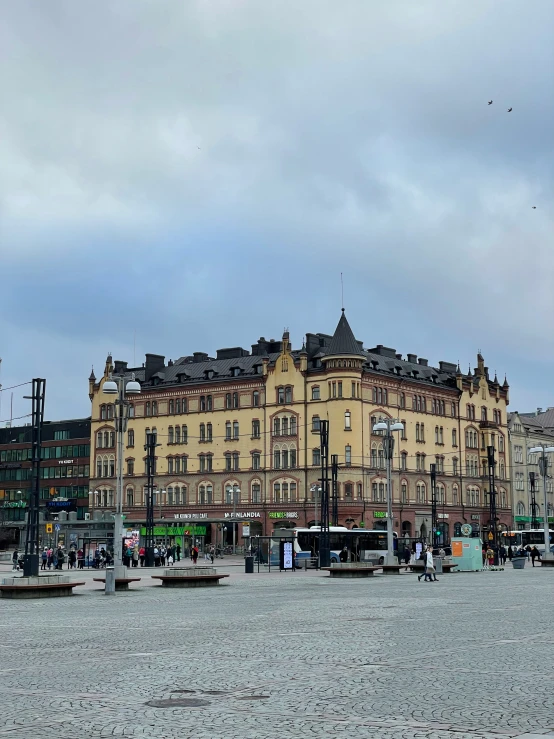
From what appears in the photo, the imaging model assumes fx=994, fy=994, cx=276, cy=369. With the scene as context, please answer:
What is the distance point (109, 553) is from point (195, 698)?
63.8m

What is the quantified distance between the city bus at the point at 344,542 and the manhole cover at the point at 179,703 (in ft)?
196

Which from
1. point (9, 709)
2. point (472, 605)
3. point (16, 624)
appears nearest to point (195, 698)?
point (9, 709)

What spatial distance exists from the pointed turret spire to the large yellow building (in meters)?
0.14

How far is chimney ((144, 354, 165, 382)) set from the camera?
11600cm

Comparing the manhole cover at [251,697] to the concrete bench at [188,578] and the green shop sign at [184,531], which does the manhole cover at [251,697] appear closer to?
the concrete bench at [188,578]

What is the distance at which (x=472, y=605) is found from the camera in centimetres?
2917

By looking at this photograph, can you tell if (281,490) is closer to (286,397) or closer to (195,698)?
(286,397)

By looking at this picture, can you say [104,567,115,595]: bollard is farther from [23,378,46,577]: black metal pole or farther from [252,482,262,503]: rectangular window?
[252,482,262,503]: rectangular window

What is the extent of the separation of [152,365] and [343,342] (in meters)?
27.4

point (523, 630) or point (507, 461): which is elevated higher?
point (507, 461)

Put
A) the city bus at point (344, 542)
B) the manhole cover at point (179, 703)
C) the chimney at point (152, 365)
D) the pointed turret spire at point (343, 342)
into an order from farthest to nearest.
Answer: the chimney at point (152, 365)
the pointed turret spire at point (343, 342)
the city bus at point (344, 542)
the manhole cover at point (179, 703)

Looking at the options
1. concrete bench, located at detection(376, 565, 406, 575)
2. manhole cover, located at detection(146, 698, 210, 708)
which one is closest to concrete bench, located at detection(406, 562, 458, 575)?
concrete bench, located at detection(376, 565, 406, 575)

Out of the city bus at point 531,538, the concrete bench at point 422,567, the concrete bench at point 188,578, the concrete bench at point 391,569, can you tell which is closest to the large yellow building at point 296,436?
the city bus at point 531,538

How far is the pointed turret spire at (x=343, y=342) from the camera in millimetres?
99062
